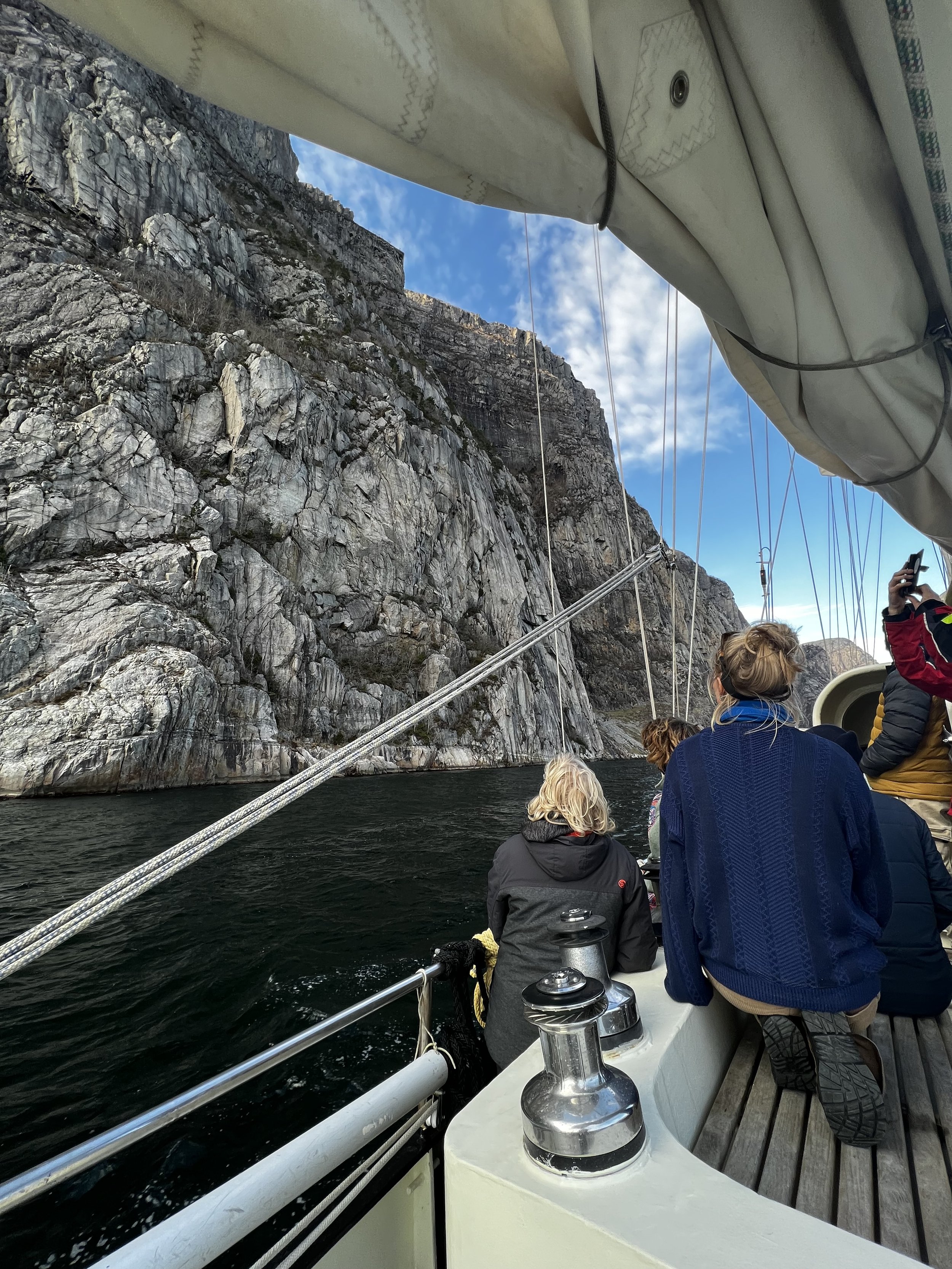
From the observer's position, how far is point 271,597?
96.7ft

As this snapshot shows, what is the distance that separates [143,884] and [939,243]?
10.8ft

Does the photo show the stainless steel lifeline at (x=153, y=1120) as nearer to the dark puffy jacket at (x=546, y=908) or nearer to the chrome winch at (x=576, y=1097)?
the dark puffy jacket at (x=546, y=908)

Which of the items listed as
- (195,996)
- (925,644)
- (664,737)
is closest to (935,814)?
(925,644)

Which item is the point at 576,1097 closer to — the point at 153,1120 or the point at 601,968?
the point at 601,968

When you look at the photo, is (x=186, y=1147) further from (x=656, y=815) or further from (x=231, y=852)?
(x=231, y=852)

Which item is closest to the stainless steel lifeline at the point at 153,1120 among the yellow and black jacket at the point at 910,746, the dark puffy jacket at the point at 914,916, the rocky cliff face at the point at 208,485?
the dark puffy jacket at the point at 914,916

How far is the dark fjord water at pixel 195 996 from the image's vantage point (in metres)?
2.96

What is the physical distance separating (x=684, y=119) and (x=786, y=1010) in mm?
2073

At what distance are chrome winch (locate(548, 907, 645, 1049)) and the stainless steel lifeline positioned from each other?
0.69 metres

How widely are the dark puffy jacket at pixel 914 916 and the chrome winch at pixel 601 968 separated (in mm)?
1081

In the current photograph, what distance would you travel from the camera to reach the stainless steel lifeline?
1040 mm

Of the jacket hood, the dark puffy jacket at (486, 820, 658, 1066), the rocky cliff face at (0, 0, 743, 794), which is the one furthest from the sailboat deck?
the rocky cliff face at (0, 0, 743, 794)

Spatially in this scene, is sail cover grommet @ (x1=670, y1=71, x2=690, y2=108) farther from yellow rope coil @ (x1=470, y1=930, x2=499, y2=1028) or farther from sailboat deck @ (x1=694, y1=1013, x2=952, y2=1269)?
yellow rope coil @ (x1=470, y1=930, x2=499, y2=1028)

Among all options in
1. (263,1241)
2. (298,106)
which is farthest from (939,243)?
(263,1241)
